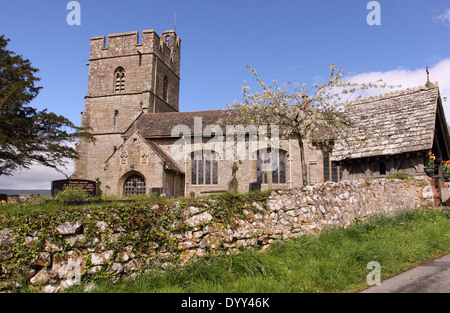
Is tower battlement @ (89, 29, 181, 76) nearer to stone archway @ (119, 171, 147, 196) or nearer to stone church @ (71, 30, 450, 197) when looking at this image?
stone church @ (71, 30, 450, 197)

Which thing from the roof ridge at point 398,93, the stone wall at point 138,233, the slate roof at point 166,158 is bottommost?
the stone wall at point 138,233

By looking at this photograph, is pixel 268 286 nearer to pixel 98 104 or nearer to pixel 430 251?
pixel 430 251

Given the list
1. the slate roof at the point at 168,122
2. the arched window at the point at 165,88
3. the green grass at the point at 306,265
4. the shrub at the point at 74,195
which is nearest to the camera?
the green grass at the point at 306,265

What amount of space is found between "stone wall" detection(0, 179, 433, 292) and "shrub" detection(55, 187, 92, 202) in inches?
466

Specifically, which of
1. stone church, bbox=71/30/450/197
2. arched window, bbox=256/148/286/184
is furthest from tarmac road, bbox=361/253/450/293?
arched window, bbox=256/148/286/184

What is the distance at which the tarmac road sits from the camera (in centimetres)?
492

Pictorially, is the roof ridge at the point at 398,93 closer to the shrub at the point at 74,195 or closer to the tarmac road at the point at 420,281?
the tarmac road at the point at 420,281

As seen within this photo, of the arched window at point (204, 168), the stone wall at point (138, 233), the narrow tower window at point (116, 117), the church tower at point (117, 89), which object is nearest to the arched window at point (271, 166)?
the arched window at point (204, 168)

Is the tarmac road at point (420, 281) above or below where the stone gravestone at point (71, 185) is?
below

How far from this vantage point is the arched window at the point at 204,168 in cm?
2366

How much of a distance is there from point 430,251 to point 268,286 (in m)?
4.99

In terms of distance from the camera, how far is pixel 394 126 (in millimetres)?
14234

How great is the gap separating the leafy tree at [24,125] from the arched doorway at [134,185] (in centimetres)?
649
